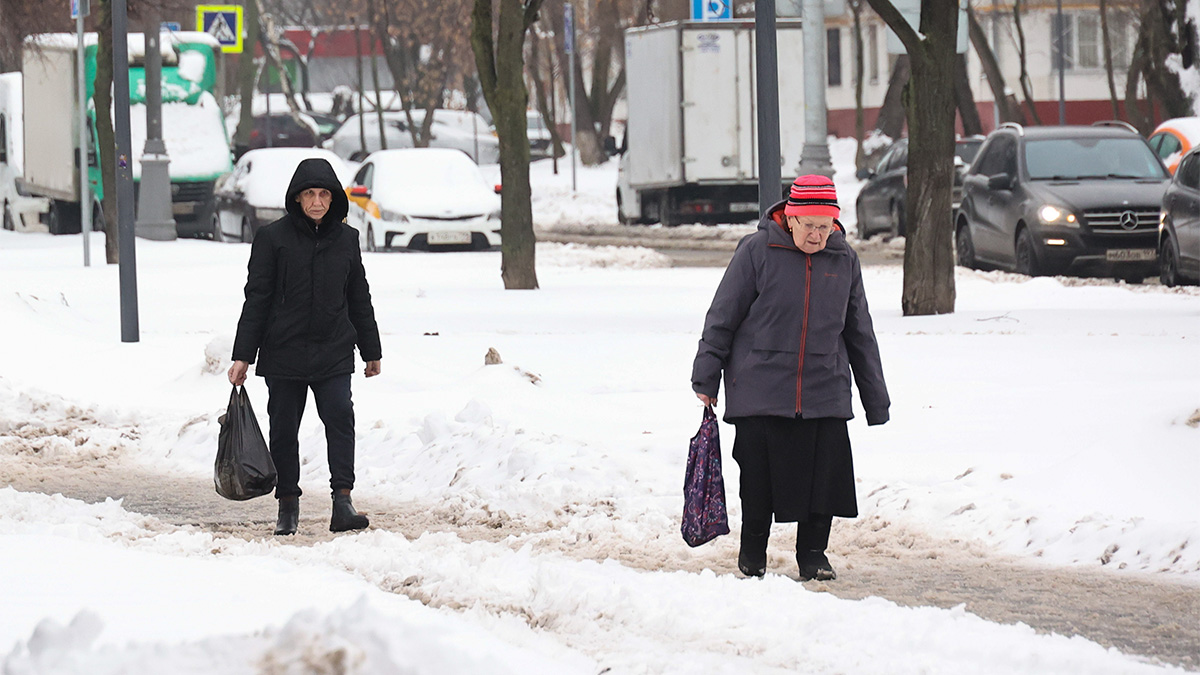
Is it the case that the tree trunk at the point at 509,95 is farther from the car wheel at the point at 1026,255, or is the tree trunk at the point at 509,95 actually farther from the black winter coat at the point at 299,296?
the black winter coat at the point at 299,296

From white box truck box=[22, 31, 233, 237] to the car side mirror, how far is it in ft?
46.1

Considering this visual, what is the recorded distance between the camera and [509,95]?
57.7ft

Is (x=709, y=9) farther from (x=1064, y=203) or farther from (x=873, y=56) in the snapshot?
(x=873, y=56)

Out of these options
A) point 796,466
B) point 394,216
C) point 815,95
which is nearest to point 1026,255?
point 815,95

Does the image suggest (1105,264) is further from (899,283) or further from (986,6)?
(986,6)

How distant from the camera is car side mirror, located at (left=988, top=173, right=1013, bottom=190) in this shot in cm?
1967

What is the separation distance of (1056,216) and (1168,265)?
1228 millimetres

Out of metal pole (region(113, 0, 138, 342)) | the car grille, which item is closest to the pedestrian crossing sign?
the car grille

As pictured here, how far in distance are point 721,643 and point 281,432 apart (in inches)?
119

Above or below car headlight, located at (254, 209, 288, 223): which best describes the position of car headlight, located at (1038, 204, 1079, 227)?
below

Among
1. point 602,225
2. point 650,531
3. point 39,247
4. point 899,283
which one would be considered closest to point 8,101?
point 39,247

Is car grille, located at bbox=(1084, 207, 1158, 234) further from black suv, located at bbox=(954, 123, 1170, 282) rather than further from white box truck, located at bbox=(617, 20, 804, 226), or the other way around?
white box truck, located at bbox=(617, 20, 804, 226)

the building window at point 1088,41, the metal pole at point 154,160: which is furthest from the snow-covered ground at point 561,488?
the building window at point 1088,41

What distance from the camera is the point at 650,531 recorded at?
25.2 feet
